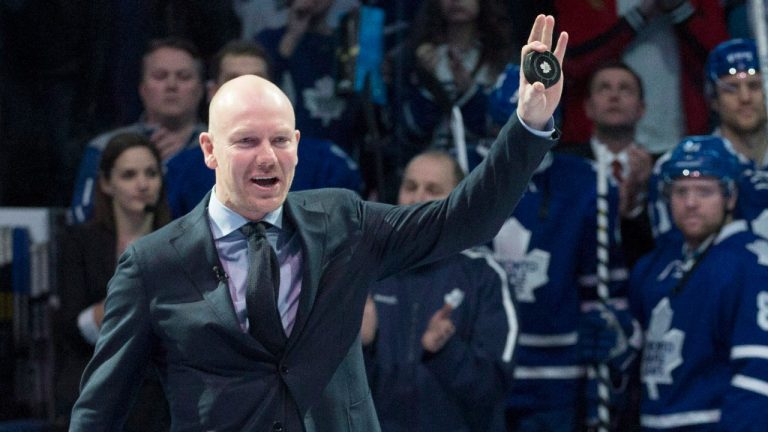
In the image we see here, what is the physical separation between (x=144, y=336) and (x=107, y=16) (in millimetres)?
2997

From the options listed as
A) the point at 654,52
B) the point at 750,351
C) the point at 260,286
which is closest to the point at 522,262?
the point at 750,351

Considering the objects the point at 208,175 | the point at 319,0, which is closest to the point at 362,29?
the point at 319,0

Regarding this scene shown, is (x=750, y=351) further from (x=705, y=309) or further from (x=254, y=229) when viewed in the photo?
(x=254, y=229)

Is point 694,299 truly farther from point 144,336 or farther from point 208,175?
point 144,336

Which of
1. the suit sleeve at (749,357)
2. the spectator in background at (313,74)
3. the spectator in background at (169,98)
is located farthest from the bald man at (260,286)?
the spectator in background at (313,74)

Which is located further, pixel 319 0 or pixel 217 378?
pixel 319 0

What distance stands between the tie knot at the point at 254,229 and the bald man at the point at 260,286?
1cm

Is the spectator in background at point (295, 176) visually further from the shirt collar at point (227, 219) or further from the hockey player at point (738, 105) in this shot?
the shirt collar at point (227, 219)

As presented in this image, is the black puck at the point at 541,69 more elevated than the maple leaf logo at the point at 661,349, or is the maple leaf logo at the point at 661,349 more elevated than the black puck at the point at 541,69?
the black puck at the point at 541,69

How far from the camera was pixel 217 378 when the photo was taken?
264 centimetres

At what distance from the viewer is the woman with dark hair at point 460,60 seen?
5219 millimetres

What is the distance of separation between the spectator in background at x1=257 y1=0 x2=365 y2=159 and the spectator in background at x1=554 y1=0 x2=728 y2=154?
841 millimetres

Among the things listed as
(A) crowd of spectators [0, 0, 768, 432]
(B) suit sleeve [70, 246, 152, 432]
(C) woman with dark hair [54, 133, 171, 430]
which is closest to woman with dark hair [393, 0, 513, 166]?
(A) crowd of spectators [0, 0, 768, 432]

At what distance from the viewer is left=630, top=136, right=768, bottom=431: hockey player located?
4.25 meters
